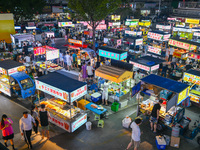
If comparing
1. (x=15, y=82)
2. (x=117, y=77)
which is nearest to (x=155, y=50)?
(x=117, y=77)

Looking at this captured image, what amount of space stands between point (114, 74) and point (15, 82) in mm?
7149

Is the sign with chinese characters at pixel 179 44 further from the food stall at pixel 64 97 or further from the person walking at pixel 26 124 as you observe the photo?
the person walking at pixel 26 124

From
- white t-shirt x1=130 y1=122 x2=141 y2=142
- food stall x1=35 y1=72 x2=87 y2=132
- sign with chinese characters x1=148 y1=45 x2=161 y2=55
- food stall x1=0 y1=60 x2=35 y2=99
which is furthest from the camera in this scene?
sign with chinese characters x1=148 y1=45 x2=161 y2=55

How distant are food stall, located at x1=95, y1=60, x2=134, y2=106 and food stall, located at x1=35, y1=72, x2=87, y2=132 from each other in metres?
2.94

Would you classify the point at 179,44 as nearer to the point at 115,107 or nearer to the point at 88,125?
the point at 115,107

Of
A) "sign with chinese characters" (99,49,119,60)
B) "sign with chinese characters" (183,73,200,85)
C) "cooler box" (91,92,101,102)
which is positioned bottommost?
"cooler box" (91,92,101,102)

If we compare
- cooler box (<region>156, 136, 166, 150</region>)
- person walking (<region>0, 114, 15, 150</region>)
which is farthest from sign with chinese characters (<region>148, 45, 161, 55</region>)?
person walking (<region>0, 114, 15, 150</region>)

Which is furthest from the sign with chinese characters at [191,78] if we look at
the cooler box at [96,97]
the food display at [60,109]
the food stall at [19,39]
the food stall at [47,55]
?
the food stall at [19,39]

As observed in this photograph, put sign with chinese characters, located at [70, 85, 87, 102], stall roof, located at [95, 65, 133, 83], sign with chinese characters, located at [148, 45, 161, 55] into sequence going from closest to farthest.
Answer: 1. sign with chinese characters, located at [70, 85, 87, 102]
2. stall roof, located at [95, 65, 133, 83]
3. sign with chinese characters, located at [148, 45, 161, 55]

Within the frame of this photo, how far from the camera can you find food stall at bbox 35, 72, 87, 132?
28.3 feet

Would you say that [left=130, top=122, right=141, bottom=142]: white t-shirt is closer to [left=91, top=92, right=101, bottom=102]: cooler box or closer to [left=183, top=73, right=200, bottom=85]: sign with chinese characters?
[left=91, top=92, right=101, bottom=102]: cooler box

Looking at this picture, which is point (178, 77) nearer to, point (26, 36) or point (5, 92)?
point (5, 92)

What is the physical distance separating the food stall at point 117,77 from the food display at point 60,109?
3189 millimetres

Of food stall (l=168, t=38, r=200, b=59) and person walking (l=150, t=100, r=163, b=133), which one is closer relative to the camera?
person walking (l=150, t=100, r=163, b=133)
